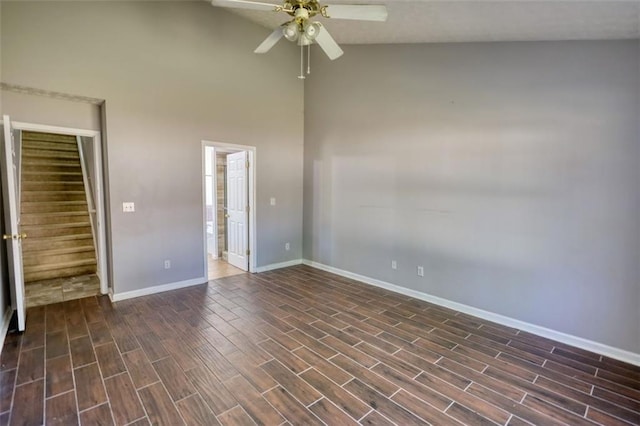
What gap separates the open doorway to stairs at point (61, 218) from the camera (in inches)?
166

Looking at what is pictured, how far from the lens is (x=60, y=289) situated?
4387 mm

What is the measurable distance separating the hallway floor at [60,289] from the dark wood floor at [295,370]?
16.0 inches

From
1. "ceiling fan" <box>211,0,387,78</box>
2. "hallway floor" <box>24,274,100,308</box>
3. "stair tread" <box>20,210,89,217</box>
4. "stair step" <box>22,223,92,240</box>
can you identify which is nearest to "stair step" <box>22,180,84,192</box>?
"stair tread" <box>20,210,89,217</box>

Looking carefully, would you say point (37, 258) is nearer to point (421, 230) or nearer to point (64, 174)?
point (64, 174)

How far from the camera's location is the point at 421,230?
13.3 feet

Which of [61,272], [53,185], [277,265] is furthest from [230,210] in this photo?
[53,185]

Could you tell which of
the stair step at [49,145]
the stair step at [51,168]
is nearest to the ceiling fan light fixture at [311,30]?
the stair step at [51,168]

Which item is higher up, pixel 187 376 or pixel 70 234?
pixel 70 234

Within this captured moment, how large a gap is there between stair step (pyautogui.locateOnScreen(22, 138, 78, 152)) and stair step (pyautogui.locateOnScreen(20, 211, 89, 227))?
1.67 metres

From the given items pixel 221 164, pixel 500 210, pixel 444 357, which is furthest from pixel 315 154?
pixel 444 357

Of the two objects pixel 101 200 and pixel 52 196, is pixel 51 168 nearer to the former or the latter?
pixel 52 196

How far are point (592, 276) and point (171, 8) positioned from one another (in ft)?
18.9

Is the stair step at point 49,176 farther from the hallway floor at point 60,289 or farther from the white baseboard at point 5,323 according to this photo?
the white baseboard at point 5,323

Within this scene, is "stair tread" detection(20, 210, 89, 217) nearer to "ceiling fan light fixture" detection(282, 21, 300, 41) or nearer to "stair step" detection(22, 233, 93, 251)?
"stair step" detection(22, 233, 93, 251)
